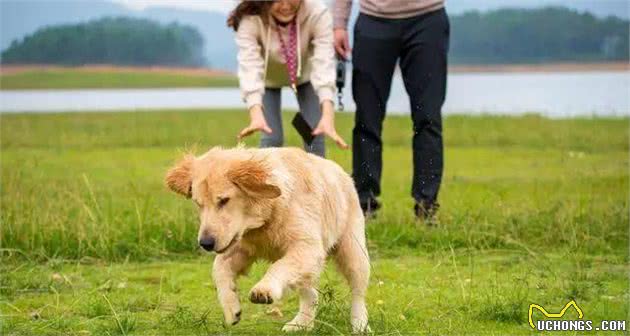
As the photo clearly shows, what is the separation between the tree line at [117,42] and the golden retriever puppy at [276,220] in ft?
125

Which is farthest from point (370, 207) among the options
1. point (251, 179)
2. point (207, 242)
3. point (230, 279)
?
point (207, 242)

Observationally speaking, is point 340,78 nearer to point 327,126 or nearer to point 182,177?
point 327,126

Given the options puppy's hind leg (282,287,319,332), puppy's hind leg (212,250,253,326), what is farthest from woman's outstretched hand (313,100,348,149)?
puppy's hind leg (212,250,253,326)

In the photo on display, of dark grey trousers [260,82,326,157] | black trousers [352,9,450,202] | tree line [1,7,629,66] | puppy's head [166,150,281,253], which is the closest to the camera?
puppy's head [166,150,281,253]

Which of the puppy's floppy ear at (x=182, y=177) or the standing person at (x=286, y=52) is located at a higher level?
the standing person at (x=286, y=52)

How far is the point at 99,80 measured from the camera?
236 ft

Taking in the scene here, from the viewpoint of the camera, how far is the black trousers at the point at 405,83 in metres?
9.85

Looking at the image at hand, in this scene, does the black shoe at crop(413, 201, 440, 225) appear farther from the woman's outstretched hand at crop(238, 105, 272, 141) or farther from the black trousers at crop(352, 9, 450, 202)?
the woman's outstretched hand at crop(238, 105, 272, 141)

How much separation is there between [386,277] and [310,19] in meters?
2.07

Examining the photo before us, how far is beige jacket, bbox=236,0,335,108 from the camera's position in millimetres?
8836

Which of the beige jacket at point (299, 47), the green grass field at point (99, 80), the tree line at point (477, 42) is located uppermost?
the beige jacket at point (299, 47)

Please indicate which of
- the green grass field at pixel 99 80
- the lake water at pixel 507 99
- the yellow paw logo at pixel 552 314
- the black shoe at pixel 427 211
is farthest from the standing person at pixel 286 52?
the green grass field at pixel 99 80

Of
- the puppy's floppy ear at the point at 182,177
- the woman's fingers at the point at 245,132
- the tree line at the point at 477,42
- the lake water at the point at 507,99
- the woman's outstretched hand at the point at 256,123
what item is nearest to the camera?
the puppy's floppy ear at the point at 182,177
